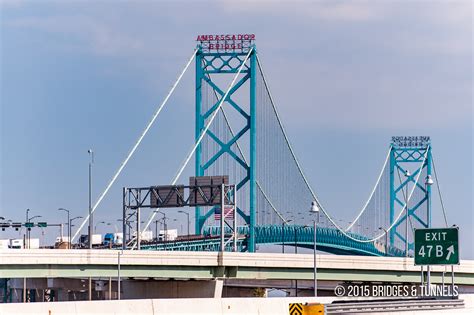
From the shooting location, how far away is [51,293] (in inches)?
6053

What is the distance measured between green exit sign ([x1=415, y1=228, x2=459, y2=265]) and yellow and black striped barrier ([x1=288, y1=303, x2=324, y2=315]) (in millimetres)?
12647

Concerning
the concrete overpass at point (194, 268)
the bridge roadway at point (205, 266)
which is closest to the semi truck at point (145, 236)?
the concrete overpass at point (194, 268)

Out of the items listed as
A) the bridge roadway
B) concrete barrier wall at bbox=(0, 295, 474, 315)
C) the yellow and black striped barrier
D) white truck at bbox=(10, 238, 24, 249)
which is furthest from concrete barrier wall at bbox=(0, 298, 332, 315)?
white truck at bbox=(10, 238, 24, 249)

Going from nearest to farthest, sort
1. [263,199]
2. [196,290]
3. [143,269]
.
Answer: [143,269]
[196,290]
[263,199]

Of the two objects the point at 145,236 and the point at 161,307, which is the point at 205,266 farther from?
the point at 145,236

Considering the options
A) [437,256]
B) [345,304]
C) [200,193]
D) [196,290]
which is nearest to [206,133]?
[200,193]

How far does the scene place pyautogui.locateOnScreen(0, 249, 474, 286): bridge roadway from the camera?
83188 mm

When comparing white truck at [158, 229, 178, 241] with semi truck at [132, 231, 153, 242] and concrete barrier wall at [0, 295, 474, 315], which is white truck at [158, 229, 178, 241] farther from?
concrete barrier wall at [0, 295, 474, 315]

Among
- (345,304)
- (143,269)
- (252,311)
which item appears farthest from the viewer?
(143,269)

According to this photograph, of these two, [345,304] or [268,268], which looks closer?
[345,304]

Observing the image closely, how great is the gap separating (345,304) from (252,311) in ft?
32.6

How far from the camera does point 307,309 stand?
5172 centimetres

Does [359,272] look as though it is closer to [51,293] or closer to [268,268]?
[268,268]

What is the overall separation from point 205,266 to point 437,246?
2982 cm
